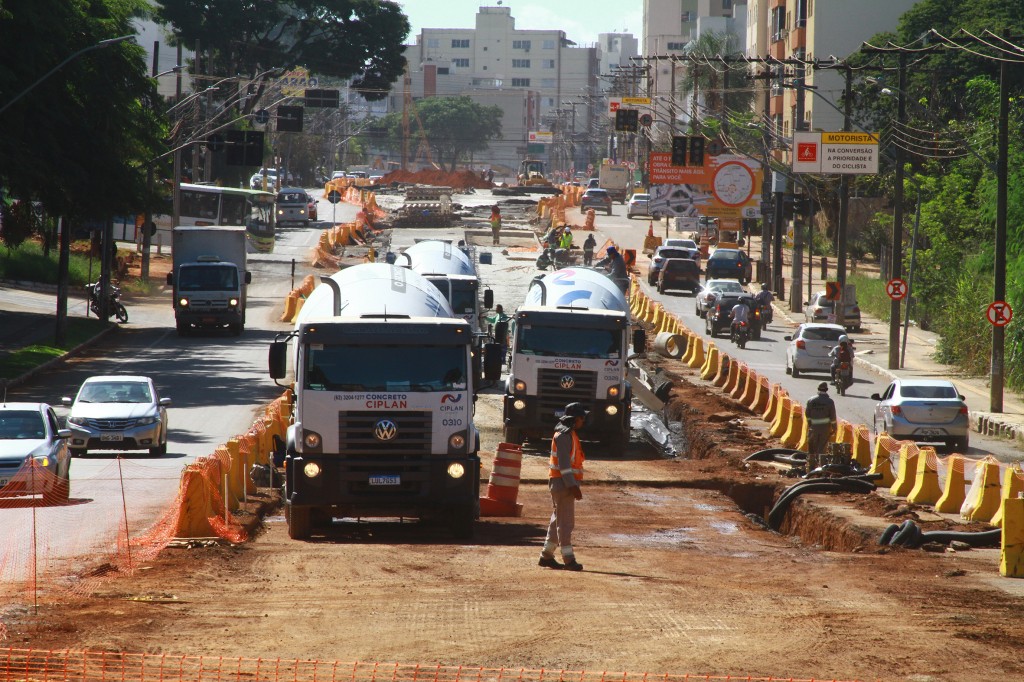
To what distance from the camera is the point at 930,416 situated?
2927cm

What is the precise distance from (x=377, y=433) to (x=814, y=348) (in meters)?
28.3

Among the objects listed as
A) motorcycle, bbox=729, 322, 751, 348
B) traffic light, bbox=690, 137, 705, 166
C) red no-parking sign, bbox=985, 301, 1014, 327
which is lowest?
motorcycle, bbox=729, 322, 751, 348

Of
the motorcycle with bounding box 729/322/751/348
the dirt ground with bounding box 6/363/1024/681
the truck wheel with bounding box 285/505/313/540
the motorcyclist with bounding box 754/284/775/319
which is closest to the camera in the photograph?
the dirt ground with bounding box 6/363/1024/681

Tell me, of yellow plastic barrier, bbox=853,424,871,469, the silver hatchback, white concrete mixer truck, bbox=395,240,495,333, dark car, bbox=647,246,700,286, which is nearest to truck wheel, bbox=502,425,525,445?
white concrete mixer truck, bbox=395,240,495,333

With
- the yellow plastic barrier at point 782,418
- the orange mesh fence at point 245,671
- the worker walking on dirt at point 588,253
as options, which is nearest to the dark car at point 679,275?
the worker walking on dirt at point 588,253

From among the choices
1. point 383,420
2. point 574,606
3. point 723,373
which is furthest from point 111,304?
point 574,606

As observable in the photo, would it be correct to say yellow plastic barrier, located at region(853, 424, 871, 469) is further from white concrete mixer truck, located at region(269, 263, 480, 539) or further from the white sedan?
the white sedan

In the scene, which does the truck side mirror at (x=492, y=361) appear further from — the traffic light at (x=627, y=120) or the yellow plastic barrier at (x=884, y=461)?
the traffic light at (x=627, y=120)

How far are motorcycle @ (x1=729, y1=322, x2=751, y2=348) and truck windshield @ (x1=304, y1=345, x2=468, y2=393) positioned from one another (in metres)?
34.3

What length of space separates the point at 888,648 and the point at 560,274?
2056 cm

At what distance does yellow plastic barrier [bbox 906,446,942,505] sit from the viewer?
21.6m

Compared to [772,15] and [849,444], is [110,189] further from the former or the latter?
[772,15]

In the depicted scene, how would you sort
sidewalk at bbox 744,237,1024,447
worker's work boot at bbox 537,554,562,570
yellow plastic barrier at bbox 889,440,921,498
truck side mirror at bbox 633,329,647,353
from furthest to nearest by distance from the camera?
sidewalk at bbox 744,237,1024,447, truck side mirror at bbox 633,329,647,353, yellow plastic barrier at bbox 889,440,921,498, worker's work boot at bbox 537,554,562,570

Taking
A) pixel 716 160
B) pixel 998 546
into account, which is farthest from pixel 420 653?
pixel 716 160
